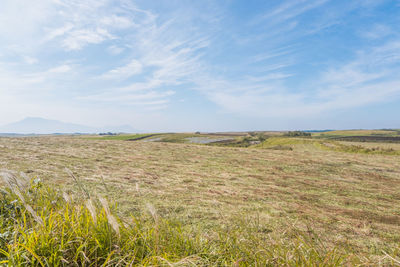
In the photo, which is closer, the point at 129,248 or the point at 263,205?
the point at 129,248

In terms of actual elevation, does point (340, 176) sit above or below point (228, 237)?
below

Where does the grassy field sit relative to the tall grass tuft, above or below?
below

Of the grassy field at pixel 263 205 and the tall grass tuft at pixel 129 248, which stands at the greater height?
the tall grass tuft at pixel 129 248

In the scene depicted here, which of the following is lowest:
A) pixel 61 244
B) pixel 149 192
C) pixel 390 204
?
pixel 390 204

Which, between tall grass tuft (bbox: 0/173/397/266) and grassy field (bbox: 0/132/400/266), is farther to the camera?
grassy field (bbox: 0/132/400/266)

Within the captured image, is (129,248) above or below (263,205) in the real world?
above

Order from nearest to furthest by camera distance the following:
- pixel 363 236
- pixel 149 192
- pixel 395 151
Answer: pixel 363 236, pixel 149 192, pixel 395 151

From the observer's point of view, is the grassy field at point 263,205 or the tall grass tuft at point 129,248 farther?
the grassy field at point 263,205

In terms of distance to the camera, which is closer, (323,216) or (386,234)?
(386,234)

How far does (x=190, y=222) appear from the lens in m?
4.58

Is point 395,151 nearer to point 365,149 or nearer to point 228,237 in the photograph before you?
point 365,149

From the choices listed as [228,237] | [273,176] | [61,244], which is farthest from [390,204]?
[61,244]

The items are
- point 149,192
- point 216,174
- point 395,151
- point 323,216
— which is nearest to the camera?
point 323,216

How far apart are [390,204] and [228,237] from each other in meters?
7.20
